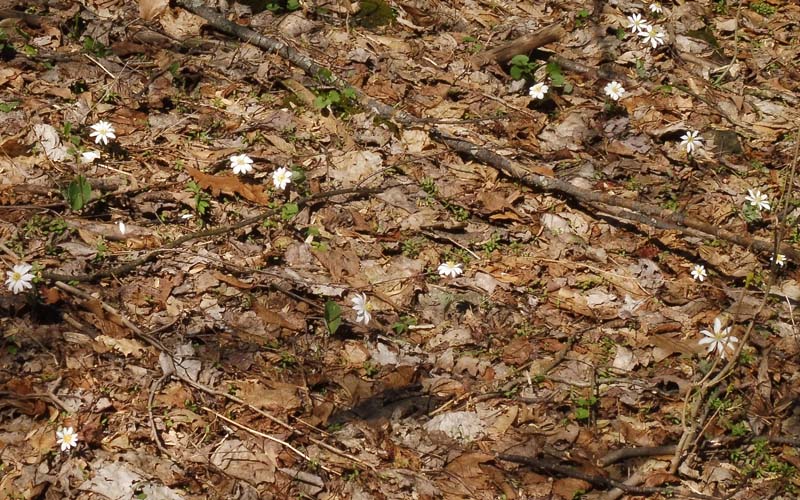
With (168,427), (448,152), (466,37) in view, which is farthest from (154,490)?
(466,37)

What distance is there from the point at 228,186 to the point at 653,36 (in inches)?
142

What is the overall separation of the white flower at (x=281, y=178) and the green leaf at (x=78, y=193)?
3.44 ft

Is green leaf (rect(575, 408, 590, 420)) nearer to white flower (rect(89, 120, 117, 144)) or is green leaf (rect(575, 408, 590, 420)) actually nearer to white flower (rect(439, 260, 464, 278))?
white flower (rect(439, 260, 464, 278))

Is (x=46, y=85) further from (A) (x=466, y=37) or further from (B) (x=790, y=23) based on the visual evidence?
(B) (x=790, y=23)

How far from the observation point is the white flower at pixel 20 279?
11.4ft

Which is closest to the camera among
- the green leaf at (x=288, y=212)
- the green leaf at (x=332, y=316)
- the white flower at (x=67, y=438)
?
the white flower at (x=67, y=438)

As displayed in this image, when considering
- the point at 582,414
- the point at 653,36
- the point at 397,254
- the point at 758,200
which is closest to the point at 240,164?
the point at 397,254

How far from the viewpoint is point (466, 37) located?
232 inches

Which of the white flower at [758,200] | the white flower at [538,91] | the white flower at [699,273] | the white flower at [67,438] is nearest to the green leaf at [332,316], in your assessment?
the white flower at [67,438]

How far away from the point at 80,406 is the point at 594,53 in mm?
4638

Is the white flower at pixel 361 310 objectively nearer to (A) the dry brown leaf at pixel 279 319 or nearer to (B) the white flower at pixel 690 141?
(A) the dry brown leaf at pixel 279 319

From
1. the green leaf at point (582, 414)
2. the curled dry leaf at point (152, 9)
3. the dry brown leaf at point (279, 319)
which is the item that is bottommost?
the green leaf at point (582, 414)

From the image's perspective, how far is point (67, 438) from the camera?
3.12m

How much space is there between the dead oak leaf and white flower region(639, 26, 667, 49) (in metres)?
3.40
